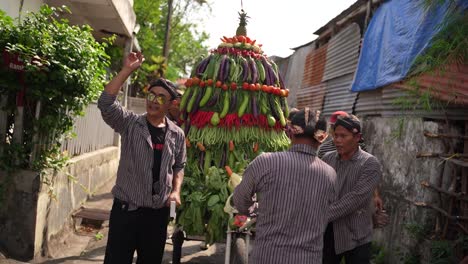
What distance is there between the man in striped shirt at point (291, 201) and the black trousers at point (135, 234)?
1152 mm

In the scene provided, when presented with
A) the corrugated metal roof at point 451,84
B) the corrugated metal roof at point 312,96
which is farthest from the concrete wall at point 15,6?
the corrugated metal roof at point 312,96

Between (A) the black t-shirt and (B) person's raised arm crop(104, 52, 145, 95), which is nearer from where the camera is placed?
(B) person's raised arm crop(104, 52, 145, 95)

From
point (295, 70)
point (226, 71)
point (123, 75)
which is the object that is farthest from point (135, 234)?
point (295, 70)

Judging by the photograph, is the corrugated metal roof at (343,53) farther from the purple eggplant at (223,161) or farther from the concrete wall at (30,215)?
the concrete wall at (30,215)

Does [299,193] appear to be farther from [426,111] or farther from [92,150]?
[92,150]

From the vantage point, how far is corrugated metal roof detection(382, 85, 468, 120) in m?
5.69

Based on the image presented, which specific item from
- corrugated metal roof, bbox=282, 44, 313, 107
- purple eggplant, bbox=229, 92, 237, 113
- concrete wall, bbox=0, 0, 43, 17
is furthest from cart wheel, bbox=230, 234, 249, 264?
corrugated metal roof, bbox=282, 44, 313, 107

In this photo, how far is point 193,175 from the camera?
219 inches

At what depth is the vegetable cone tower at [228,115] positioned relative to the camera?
5.61m

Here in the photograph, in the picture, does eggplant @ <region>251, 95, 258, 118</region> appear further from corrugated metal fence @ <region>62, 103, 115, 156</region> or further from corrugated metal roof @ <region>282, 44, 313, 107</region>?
corrugated metal roof @ <region>282, 44, 313, 107</region>

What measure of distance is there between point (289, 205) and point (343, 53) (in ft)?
29.6

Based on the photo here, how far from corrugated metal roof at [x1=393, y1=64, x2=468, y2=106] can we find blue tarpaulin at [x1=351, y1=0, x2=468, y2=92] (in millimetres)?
685

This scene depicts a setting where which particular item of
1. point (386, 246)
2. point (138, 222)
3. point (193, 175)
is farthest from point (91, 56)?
point (386, 246)

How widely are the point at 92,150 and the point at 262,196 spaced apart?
7.63 m
